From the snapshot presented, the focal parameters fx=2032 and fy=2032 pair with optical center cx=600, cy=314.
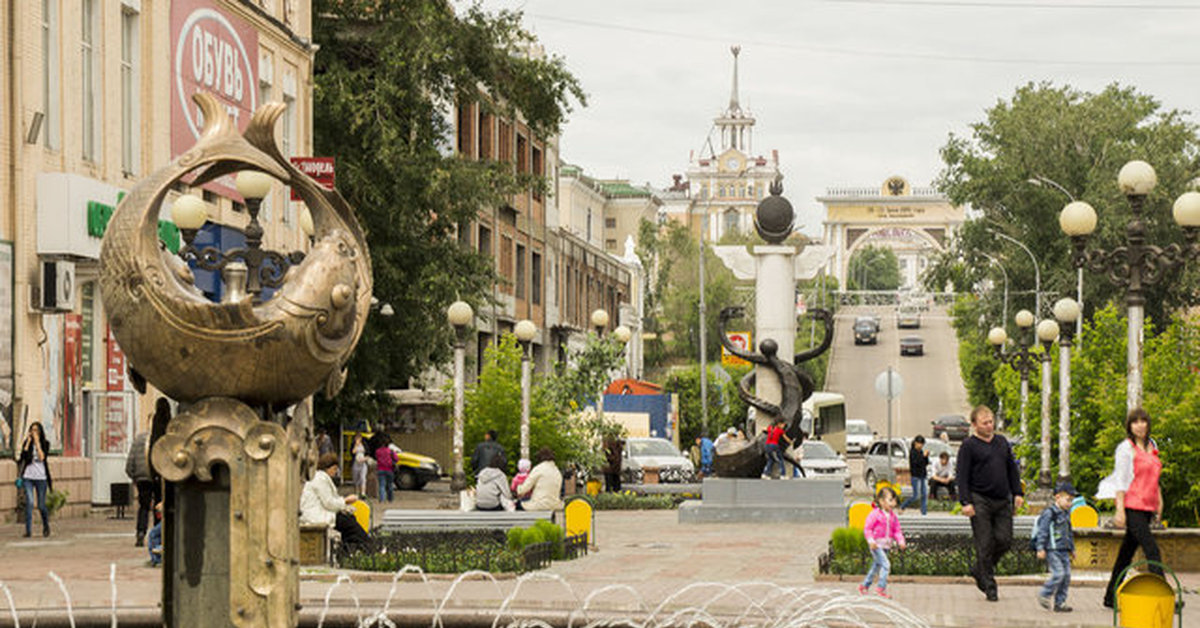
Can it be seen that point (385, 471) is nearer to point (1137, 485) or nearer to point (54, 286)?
point (54, 286)

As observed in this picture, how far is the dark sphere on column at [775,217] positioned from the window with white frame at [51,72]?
1122 cm

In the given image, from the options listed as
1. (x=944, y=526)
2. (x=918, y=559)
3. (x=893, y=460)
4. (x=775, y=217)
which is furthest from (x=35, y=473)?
(x=893, y=460)

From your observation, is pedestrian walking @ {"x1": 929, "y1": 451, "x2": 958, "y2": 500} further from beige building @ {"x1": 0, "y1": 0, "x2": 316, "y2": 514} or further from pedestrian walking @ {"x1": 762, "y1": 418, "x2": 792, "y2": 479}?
beige building @ {"x1": 0, "y1": 0, "x2": 316, "y2": 514}

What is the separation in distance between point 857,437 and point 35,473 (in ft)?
195

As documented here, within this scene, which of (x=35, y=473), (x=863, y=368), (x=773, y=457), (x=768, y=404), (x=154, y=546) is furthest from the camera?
(x=863, y=368)

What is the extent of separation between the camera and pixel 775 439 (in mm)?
31703

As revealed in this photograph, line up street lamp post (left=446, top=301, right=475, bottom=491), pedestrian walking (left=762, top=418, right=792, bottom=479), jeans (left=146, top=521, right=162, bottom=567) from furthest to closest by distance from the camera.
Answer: street lamp post (left=446, top=301, right=475, bottom=491)
pedestrian walking (left=762, top=418, right=792, bottom=479)
jeans (left=146, top=521, right=162, bottom=567)

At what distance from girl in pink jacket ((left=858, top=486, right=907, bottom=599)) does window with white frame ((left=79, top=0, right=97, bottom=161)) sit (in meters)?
17.6

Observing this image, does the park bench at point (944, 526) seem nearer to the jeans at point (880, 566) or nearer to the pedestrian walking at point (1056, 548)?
the jeans at point (880, 566)

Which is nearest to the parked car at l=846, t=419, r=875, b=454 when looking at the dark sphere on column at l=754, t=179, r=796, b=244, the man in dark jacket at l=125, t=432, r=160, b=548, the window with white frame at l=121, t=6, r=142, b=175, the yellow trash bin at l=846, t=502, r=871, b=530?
the dark sphere on column at l=754, t=179, r=796, b=244

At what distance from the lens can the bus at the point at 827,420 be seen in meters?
68.8

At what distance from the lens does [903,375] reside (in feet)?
359

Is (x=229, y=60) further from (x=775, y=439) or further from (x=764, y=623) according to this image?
(x=764, y=623)

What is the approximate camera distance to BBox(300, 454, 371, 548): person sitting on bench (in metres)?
19.7
